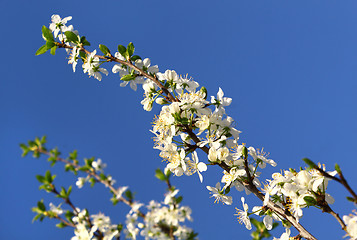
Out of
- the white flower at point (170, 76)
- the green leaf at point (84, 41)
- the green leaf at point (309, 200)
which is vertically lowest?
the green leaf at point (309, 200)

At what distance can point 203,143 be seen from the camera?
1816 millimetres

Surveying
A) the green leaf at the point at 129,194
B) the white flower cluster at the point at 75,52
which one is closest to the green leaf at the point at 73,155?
the green leaf at the point at 129,194

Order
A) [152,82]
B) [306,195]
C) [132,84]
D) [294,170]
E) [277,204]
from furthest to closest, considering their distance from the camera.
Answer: [132,84] → [152,82] → [277,204] → [294,170] → [306,195]

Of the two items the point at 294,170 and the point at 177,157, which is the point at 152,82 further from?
the point at 294,170

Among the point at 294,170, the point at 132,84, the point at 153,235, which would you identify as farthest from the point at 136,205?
the point at 294,170

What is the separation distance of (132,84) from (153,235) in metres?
2.03

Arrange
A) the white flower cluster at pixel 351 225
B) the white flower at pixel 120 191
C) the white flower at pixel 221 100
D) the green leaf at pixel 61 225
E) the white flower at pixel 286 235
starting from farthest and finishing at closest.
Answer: the white flower at pixel 120 191 → the green leaf at pixel 61 225 → the white flower at pixel 221 100 → the white flower at pixel 286 235 → the white flower cluster at pixel 351 225

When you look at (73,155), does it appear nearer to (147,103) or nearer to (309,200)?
(147,103)

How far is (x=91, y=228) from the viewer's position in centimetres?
267

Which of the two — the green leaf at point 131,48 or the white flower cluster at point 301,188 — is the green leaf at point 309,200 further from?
the green leaf at point 131,48

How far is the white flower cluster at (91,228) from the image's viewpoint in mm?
2568

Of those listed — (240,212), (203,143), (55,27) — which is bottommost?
(240,212)

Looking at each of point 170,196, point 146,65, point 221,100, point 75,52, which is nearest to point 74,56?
point 75,52

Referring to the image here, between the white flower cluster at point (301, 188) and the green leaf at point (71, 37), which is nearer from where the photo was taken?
the white flower cluster at point (301, 188)
